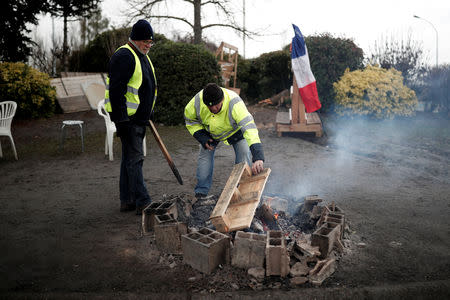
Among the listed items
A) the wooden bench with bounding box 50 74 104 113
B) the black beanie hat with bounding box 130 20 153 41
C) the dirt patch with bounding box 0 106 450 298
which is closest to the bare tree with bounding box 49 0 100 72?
the wooden bench with bounding box 50 74 104 113

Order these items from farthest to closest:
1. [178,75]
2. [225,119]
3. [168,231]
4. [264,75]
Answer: [264,75]
[178,75]
[225,119]
[168,231]

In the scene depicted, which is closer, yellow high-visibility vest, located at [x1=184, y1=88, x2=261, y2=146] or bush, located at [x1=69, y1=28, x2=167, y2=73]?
yellow high-visibility vest, located at [x1=184, y1=88, x2=261, y2=146]

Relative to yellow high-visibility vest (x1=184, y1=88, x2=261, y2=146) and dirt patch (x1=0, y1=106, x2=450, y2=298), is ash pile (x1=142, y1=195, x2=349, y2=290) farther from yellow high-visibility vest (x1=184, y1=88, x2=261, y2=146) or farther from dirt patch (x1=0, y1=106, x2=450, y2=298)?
yellow high-visibility vest (x1=184, y1=88, x2=261, y2=146)

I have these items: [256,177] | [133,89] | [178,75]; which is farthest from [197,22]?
[256,177]

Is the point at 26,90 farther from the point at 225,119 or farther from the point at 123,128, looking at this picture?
the point at 225,119

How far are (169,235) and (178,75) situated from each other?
26.0 feet

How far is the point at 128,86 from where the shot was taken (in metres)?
3.88

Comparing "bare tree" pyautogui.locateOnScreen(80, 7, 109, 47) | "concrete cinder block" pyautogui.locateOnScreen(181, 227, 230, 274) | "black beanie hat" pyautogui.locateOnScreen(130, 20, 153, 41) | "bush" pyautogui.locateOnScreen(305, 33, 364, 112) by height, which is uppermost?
"bare tree" pyautogui.locateOnScreen(80, 7, 109, 47)

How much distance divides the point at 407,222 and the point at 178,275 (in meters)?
2.81

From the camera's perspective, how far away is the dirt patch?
292 cm

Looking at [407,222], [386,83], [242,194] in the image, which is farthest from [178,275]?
[386,83]

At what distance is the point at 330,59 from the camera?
11.0m

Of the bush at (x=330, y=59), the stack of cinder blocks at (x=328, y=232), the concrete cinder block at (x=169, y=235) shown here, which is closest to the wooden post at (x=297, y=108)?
the bush at (x=330, y=59)

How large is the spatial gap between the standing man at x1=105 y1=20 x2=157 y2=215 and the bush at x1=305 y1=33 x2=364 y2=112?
818 centimetres
